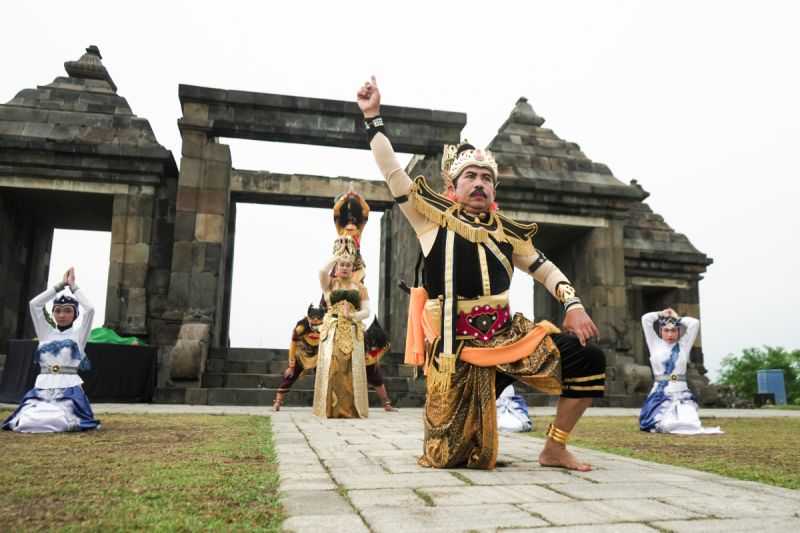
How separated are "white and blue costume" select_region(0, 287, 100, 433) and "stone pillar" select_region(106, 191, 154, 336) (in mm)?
7324

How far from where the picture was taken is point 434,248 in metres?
3.72

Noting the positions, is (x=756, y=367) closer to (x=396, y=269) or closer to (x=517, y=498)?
(x=396, y=269)

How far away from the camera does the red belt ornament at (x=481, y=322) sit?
11.5 ft

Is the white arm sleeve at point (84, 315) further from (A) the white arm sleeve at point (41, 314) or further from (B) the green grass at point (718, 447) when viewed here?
(B) the green grass at point (718, 447)

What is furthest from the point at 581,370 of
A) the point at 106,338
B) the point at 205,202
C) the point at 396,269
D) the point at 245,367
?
the point at 396,269

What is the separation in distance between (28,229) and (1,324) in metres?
2.81

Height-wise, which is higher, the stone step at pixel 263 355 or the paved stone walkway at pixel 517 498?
the stone step at pixel 263 355

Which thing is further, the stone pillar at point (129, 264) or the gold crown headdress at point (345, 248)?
the stone pillar at point (129, 264)

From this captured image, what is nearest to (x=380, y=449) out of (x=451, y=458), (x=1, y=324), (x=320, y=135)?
(x=451, y=458)

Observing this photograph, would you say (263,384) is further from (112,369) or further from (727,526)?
(727,526)

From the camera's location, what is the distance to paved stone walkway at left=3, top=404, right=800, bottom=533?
2.06 m

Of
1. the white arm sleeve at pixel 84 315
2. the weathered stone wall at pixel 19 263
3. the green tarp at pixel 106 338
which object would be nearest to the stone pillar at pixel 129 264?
the green tarp at pixel 106 338

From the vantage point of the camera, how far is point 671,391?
6.82 m

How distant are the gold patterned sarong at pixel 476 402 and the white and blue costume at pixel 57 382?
11.8 ft
